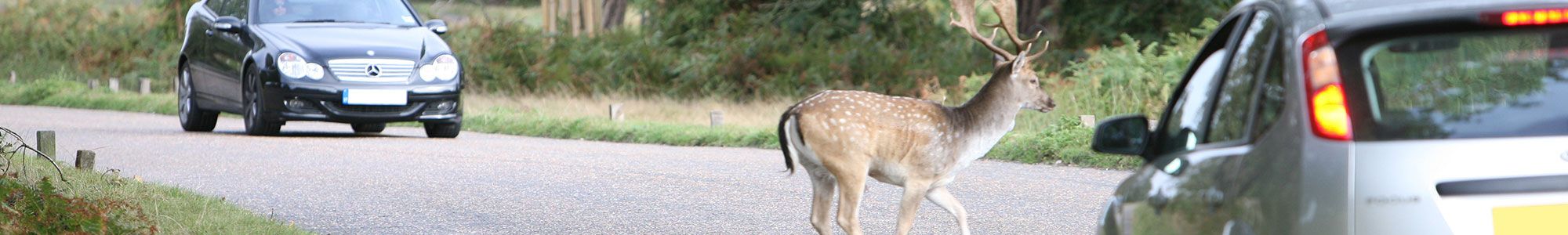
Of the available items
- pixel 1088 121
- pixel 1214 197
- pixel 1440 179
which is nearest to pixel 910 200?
pixel 1214 197

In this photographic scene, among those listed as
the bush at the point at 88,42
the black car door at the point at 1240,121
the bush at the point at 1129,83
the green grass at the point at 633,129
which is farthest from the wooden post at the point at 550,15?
the black car door at the point at 1240,121

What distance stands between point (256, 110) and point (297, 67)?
848mm

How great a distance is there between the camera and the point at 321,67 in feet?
56.4

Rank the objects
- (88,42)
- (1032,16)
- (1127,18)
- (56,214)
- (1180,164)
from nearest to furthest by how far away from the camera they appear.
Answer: (1180,164)
(56,214)
(1127,18)
(1032,16)
(88,42)

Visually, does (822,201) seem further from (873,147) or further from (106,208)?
(106,208)

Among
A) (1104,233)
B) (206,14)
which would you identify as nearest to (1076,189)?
(1104,233)

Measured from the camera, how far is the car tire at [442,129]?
18.5 meters

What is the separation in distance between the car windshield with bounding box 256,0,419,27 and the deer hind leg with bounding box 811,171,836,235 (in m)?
11.1

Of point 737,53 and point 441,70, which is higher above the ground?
point 441,70

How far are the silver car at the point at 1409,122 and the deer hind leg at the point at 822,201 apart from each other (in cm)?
467

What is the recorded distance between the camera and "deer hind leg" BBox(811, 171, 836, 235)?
8016mm

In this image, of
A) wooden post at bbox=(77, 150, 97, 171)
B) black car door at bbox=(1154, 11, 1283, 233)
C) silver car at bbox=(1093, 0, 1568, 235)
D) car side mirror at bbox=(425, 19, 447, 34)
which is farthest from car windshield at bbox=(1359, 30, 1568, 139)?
car side mirror at bbox=(425, 19, 447, 34)

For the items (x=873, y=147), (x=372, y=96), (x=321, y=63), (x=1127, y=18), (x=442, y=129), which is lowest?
(x=442, y=129)

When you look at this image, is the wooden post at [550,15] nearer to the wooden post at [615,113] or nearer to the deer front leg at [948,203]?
the wooden post at [615,113]
